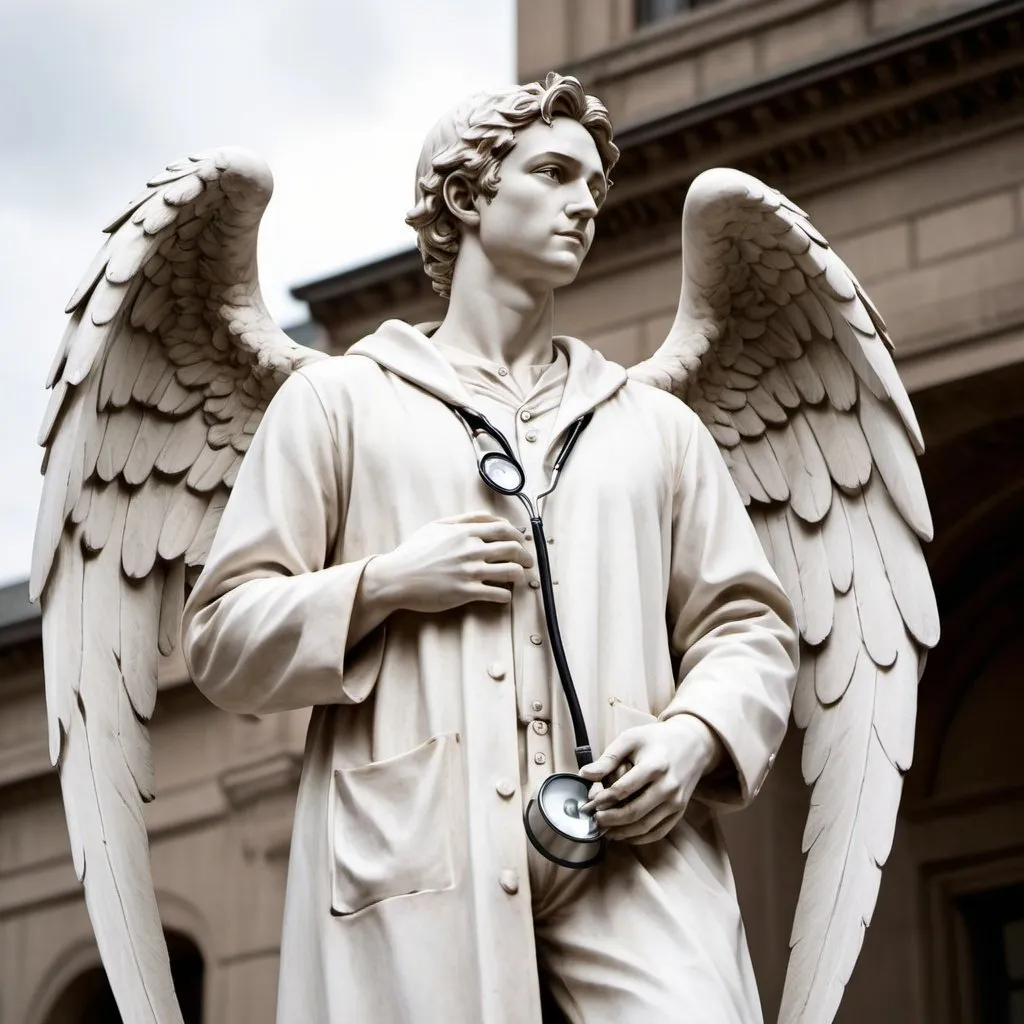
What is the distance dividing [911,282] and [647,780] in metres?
7.87

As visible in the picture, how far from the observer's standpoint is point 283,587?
17.7 feet

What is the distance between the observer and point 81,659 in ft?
19.9

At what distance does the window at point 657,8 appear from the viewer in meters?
14.5

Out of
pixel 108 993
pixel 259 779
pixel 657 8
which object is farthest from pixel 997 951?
pixel 108 993

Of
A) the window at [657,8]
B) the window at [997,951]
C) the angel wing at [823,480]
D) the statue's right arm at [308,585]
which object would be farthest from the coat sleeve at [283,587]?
the window at [657,8]

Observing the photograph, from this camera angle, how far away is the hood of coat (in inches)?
225

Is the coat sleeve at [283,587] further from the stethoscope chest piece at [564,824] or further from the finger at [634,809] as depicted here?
the finger at [634,809]

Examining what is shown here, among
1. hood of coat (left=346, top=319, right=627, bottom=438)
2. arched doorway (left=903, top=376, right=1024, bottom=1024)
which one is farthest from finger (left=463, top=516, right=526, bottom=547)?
arched doorway (left=903, top=376, right=1024, bottom=1024)

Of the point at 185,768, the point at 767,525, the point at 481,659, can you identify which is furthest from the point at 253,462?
the point at 185,768

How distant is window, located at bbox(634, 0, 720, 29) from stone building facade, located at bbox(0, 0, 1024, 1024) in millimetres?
13

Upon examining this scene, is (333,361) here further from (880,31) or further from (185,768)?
(185,768)

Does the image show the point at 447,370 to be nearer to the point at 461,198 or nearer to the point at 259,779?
the point at 461,198

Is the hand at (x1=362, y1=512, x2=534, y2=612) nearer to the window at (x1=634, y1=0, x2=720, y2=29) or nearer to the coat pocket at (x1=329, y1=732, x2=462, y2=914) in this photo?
the coat pocket at (x1=329, y1=732, x2=462, y2=914)

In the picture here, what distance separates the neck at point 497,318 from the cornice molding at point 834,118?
6.89 metres
